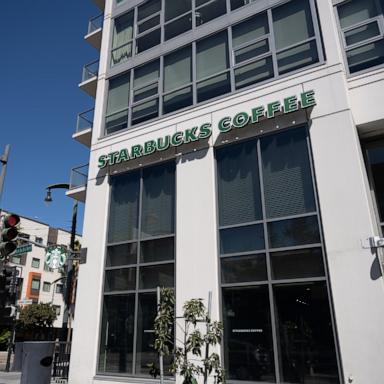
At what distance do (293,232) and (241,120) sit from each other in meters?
3.92

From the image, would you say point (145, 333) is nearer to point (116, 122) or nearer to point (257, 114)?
point (257, 114)

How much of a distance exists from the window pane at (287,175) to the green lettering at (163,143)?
11.2ft

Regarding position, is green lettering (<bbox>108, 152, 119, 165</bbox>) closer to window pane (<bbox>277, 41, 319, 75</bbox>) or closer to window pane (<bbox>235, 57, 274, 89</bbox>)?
window pane (<bbox>235, 57, 274, 89</bbox>)

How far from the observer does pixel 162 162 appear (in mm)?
13625

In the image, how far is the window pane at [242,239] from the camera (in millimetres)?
10906

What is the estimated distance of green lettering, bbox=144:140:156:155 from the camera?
13.6m

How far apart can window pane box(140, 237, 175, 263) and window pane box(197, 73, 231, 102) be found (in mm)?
5156

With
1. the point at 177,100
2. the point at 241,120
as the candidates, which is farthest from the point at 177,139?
the point at 241,120

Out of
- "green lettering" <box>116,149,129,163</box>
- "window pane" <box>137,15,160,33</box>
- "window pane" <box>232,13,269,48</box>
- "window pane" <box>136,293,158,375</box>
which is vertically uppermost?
"window pane" <box>137,15,160,33</box>

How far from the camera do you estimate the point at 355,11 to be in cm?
1191

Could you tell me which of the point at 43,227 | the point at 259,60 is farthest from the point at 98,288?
the point at 43,227

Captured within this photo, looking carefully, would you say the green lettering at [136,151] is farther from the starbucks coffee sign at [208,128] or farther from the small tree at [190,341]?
the small tree at [190,341]

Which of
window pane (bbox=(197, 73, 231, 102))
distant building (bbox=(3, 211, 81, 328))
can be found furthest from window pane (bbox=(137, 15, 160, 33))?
distant building (bbox=(3, 211, 81, 328))

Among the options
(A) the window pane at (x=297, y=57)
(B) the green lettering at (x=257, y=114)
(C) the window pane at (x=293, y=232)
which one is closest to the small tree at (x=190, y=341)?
(C) the window pane at (x=293, y=232)
